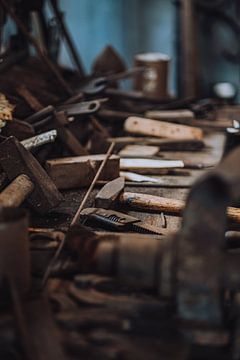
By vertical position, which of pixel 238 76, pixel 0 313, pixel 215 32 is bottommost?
pixel 238 76

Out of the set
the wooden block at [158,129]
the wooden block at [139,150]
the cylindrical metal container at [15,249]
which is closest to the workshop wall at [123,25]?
the wooden block at [158,129]

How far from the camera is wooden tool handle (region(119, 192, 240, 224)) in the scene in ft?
10.8

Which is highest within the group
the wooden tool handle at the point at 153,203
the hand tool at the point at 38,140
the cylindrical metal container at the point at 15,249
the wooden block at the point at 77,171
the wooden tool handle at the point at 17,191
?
the cylindrical metal container at the point at 15,249

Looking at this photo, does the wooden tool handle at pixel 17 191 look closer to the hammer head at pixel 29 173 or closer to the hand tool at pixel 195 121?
the hammer head at pixel 29 173

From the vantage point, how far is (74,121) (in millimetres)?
4793

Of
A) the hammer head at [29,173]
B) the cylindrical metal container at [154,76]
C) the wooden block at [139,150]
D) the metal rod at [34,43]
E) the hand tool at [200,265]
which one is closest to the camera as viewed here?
the hand tool at [200,265]

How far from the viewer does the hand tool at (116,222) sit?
2994 mm

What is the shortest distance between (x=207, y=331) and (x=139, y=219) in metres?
1.23

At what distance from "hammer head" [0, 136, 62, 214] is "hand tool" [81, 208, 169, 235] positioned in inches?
8.1

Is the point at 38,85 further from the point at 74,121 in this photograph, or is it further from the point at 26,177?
the point at 26,177

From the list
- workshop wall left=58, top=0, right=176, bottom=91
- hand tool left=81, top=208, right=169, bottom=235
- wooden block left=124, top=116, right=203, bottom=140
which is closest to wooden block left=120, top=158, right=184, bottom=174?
wooden block left=124, top=116, right=203, bottom=140

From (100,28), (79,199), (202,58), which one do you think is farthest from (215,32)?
(79,199)

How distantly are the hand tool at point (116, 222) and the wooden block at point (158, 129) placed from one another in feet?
6.93

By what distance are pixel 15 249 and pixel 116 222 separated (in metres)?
0.99
